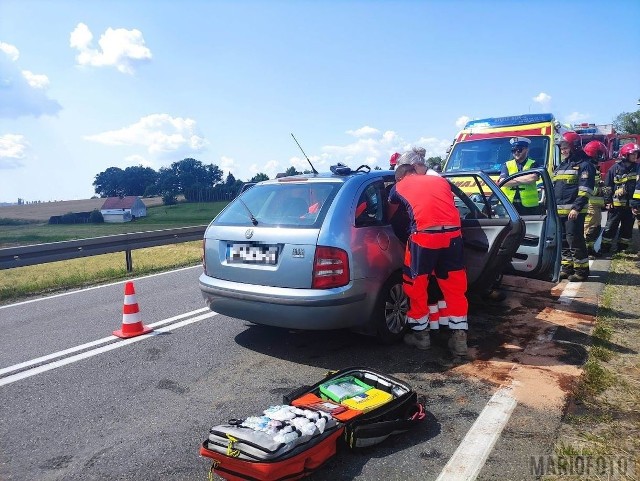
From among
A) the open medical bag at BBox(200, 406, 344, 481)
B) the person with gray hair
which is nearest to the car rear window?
the person with gray hair

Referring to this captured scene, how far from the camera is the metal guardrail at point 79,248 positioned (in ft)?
26.3

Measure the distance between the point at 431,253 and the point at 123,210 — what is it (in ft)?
156

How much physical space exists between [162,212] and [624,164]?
44400 millimetres

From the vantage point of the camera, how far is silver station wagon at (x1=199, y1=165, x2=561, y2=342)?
393 centimetres

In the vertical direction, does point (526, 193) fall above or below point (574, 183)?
below

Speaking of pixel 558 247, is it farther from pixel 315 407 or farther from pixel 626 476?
pixel 315 407

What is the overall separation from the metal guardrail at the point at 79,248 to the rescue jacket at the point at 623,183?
9581mm

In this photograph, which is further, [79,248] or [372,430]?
[79,248]

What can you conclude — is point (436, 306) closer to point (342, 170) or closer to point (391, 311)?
point (391, 311)

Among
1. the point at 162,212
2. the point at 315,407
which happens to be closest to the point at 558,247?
the point at 315,407

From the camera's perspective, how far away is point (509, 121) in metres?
9.54

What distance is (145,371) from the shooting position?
409cm

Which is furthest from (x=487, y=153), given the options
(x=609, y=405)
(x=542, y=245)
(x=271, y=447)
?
(x=271, y=447)

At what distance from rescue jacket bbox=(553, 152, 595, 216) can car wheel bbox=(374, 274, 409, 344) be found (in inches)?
162
